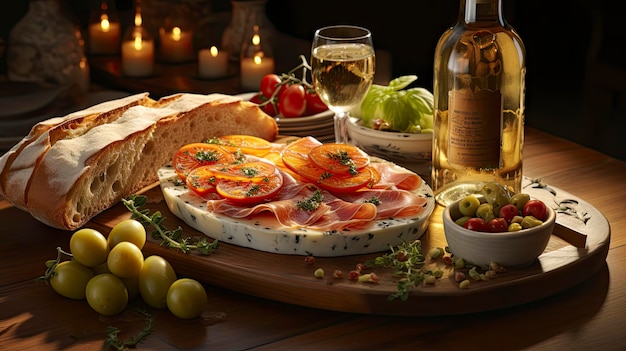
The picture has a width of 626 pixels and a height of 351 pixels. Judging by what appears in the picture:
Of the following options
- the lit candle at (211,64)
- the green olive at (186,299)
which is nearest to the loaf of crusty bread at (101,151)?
the green olive at (186,299)

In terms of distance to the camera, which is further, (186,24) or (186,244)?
(186,24)

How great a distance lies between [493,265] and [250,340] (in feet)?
1.57

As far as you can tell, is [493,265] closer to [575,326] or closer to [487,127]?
[575,326]

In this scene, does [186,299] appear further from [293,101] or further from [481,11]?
[293,101]

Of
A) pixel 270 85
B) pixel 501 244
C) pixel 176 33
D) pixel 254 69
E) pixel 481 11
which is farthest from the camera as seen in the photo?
pixel 176 33

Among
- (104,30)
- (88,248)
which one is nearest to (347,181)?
(88,248)

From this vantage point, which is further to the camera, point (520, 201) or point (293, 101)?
point (293, 101)

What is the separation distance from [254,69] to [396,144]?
5.16 ft

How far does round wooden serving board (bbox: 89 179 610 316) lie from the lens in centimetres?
166

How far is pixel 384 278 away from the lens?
1719 millimetres

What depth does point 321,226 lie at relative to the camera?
1.83m

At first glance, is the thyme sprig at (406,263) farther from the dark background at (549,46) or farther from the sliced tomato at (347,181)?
the dark background at (549,46)

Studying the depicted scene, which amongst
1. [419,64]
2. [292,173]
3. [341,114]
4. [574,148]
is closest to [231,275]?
[292,173]

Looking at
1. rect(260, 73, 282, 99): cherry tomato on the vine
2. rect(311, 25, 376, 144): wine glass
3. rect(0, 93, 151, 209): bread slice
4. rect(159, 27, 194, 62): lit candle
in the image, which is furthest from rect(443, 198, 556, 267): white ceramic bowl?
rect(159, 27, 194, 62): lit candle
